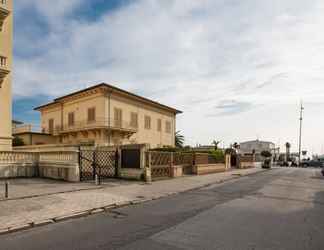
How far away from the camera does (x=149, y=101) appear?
39.0m

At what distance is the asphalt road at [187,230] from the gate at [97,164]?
738 centimetres

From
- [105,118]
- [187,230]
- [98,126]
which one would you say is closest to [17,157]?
[187,230]

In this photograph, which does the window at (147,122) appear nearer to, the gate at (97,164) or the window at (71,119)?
the window at (71,119)

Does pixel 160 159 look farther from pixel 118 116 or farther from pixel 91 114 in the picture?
pixel 91 114

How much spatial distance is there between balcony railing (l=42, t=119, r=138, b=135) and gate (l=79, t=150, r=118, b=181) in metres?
14.6

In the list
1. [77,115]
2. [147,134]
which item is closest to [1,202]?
[77,115]

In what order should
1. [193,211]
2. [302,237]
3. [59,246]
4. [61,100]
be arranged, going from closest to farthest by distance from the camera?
[59,246]
[302,237]
[193,211]
[61,100]

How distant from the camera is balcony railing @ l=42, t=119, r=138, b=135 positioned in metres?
32.0

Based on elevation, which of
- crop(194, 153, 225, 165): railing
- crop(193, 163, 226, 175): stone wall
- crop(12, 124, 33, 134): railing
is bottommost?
crop(193, 163, 226, 175): stone wall

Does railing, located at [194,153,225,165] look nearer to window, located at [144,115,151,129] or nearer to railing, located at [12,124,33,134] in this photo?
window, located at [144,115,151,129]

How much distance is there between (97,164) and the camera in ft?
53.6

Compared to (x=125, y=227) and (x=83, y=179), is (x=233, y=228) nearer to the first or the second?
(x=125, y=227)

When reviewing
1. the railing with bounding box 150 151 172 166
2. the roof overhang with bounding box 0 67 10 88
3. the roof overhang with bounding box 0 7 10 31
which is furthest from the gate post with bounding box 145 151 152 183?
the roof overhang with bounding box 0 7 10 31

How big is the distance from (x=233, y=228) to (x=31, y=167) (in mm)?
15125
